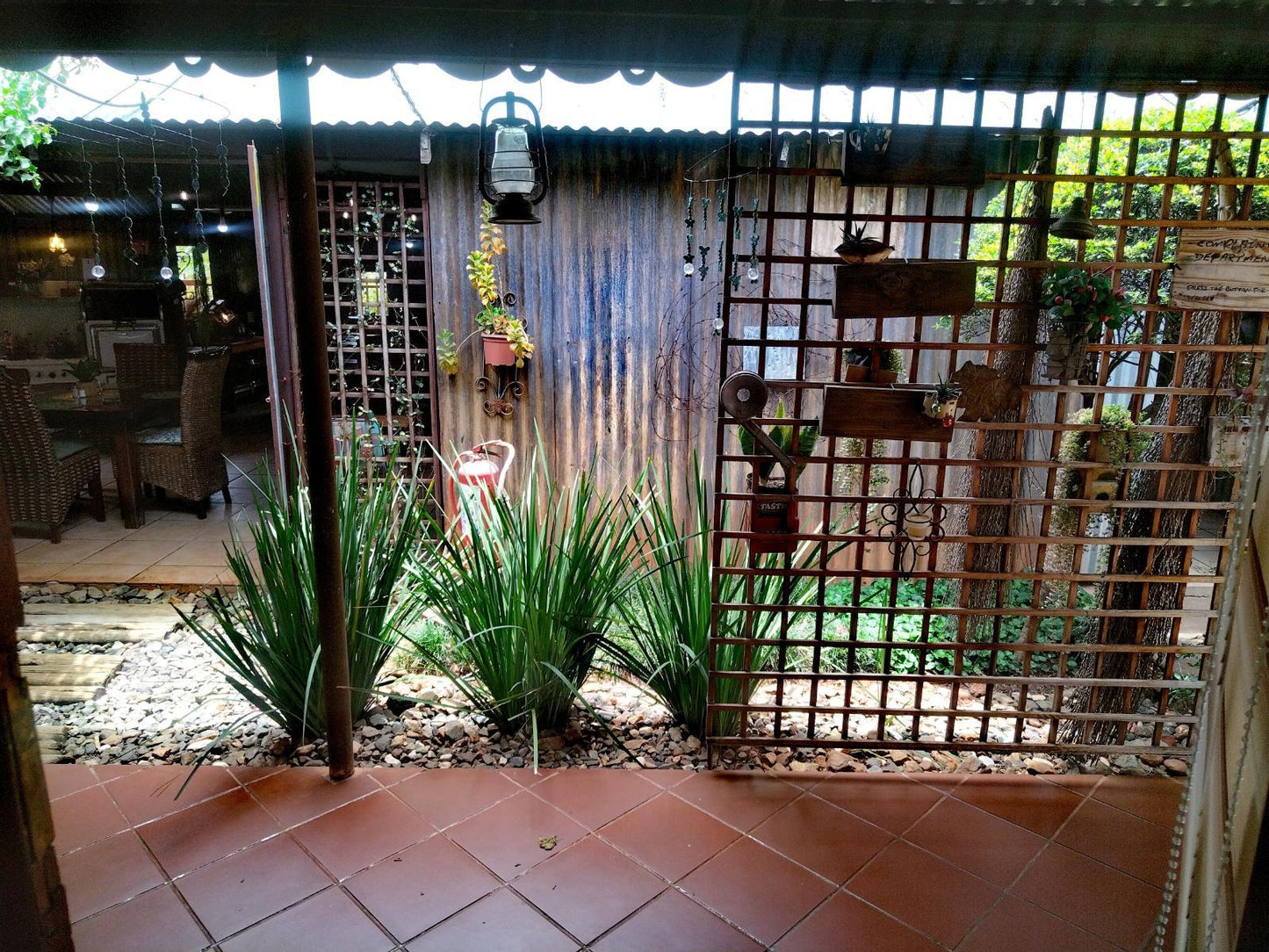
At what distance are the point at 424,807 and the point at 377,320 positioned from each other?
313cm

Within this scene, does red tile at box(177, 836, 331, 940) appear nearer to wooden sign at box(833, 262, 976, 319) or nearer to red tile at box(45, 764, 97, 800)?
red tile at box(45, 764, 97, 800)

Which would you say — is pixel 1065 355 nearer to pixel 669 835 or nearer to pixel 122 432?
pixel 669 835

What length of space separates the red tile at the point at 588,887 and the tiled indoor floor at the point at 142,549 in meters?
2.71

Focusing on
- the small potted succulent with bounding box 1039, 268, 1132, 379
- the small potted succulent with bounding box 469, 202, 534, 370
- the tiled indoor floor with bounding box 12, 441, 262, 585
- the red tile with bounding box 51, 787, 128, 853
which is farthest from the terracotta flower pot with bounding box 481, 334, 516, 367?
the small potted succulent with bounding box 1039, 268, 1132, 379

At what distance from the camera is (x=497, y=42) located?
2006mm

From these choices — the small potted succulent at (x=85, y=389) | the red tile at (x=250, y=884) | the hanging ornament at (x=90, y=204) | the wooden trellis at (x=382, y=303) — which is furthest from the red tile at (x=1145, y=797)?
the small potted succulent at (x=85, y=389)

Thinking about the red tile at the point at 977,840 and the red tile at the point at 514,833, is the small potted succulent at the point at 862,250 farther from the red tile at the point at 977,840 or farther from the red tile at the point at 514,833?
the red tile at the point at 514,833

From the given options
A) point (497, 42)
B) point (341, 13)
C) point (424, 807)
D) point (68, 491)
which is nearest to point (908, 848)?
point (424, 807)

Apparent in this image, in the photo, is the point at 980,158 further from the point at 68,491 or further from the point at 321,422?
the point at 68,491

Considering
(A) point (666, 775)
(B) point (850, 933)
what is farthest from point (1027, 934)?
(A) point (666, 775)

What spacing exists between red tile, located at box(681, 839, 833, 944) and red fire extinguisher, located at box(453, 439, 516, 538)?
131 cm

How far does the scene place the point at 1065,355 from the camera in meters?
2.21

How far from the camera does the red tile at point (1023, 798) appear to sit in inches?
90.9

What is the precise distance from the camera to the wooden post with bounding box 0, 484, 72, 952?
57cm
